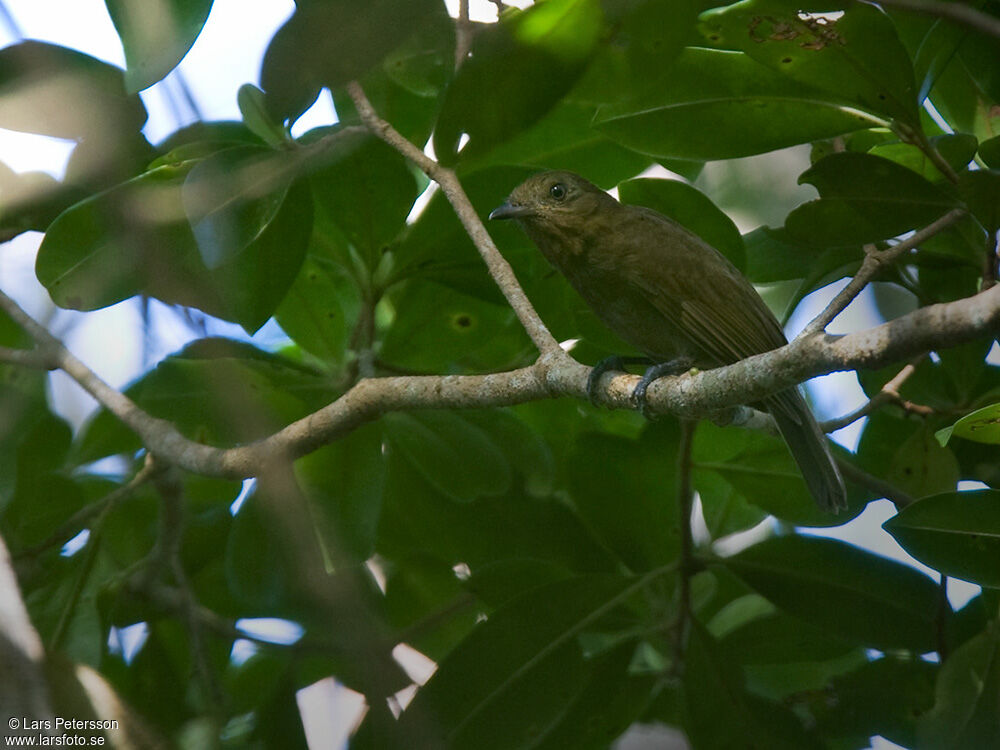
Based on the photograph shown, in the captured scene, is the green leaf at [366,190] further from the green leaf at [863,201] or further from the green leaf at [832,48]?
the green leaf at [863,201]

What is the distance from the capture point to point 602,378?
235 cm

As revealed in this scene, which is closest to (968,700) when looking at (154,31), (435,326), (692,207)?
(692,207)

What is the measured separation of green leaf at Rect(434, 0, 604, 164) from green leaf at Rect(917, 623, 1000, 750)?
1646 mm

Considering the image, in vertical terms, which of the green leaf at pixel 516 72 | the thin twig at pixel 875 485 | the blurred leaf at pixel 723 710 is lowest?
the blurred leaf at pixel 723 710

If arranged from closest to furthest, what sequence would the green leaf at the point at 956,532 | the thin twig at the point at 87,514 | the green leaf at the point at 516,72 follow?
1. the green leaf at the point at 956,532
2. the green leaf at the point at 516,72
3. the thin twig at the point at 87,514

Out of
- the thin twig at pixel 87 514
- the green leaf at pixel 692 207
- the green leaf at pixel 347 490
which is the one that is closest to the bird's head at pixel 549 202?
the green leaf at pixel 692 207

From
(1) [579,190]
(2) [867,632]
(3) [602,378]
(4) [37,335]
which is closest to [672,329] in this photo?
(1) [579,190]

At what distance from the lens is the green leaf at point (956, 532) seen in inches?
86.4

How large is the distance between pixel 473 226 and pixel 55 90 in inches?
46.2

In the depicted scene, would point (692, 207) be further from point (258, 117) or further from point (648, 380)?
point (258, 117)

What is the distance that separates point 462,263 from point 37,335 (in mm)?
1119

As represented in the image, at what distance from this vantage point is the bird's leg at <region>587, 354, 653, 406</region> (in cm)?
214

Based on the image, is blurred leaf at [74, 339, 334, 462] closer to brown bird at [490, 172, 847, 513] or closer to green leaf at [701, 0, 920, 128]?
brown bird at [490, 172, 847, 513]

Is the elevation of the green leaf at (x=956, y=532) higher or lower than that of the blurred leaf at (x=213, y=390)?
lower
